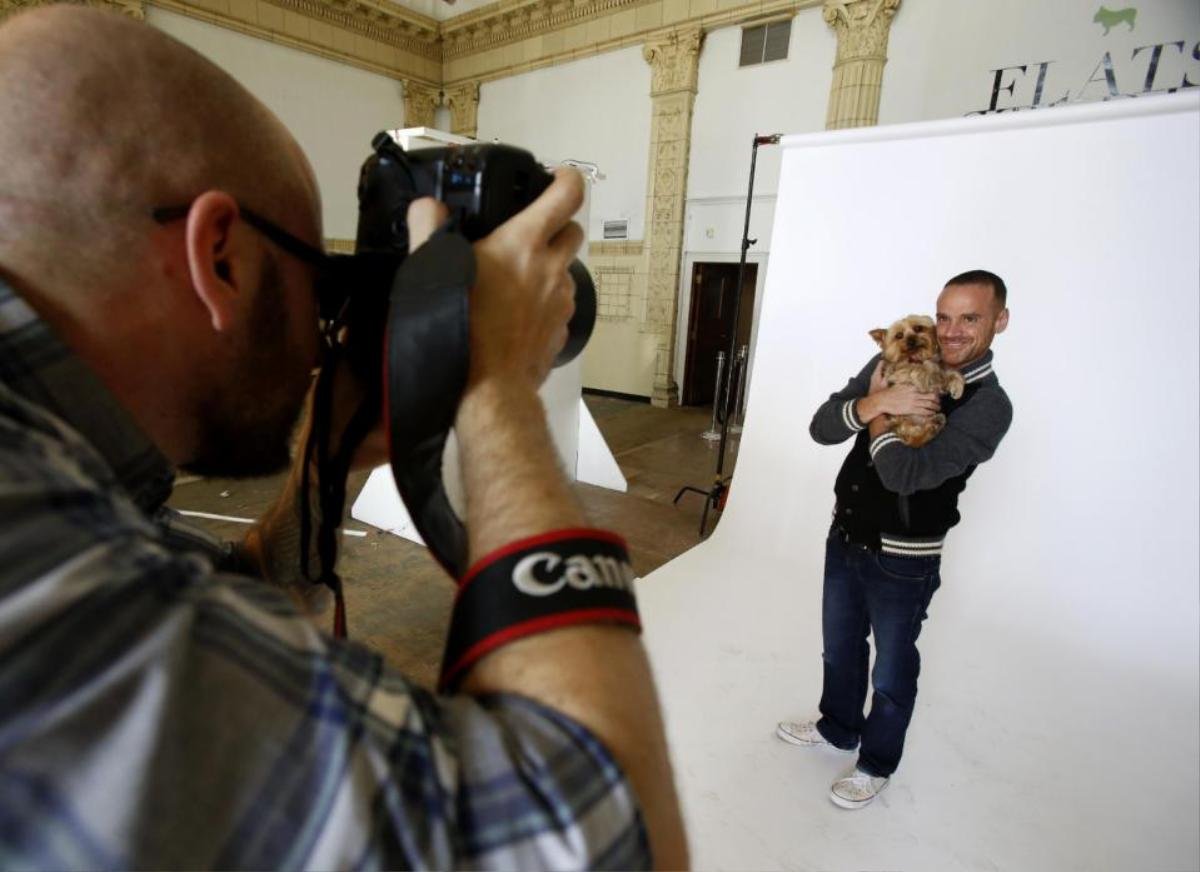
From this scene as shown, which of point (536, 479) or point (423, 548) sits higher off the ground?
point (536, 479)

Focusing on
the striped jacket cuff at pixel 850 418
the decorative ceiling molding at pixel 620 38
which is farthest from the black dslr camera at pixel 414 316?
the decorative ceiling molding at pixel 620 38

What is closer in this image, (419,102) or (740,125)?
(740,125)

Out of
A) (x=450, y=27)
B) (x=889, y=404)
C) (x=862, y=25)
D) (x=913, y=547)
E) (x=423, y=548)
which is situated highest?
(x=450, y=27)

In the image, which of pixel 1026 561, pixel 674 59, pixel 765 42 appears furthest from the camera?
pixel 674 59

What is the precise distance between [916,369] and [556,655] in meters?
1.61

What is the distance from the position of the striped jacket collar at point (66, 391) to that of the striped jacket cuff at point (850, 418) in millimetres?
1668

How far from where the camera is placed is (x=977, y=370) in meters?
1.68

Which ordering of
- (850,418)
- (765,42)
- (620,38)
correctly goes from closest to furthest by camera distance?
(850,418) < (765,42) < (620,38)

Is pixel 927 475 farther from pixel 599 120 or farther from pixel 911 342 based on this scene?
pixel 599 120

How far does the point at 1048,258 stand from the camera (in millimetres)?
2168

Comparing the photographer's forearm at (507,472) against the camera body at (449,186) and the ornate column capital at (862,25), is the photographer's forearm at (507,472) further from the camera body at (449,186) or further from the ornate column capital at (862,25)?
the ornate column capital at (862,25)

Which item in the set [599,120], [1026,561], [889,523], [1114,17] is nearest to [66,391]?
[889,523]

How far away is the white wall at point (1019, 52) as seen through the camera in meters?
4.39

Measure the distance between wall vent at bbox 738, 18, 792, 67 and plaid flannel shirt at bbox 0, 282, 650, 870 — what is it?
23.6 ft
